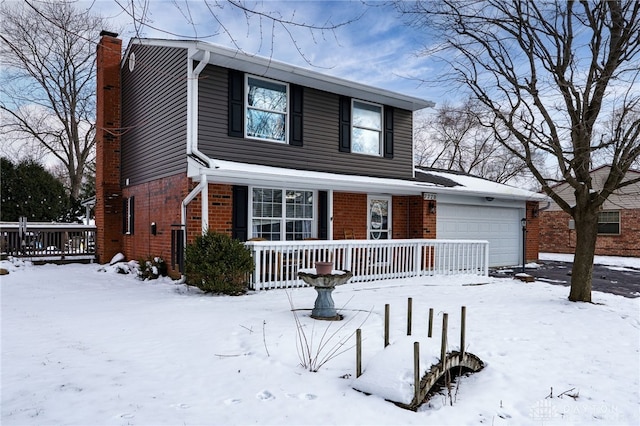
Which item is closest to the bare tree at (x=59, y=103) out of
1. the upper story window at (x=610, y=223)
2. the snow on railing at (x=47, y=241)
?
the snow on railing at (x=47, y=241)

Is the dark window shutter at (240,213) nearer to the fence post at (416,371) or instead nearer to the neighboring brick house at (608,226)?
the fence post at (416,371)

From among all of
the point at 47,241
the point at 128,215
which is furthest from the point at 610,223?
the point at 47,241

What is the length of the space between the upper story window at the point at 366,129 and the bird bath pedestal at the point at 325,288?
6.03 metres

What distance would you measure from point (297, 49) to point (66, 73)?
20850mm

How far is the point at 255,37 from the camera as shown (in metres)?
4.33

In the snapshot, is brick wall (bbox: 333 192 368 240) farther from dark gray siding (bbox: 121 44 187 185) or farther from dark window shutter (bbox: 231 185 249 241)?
dark gray siding (bbox: 121 44 187 185)

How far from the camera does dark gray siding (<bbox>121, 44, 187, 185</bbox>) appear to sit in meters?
9.13

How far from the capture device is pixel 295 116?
33.2 ft

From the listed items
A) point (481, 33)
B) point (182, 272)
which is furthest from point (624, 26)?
point (182, 272)

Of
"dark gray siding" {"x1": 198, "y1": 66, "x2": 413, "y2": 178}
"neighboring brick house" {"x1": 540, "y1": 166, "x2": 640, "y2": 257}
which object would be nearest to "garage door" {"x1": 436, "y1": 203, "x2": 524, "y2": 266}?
"dark gray siding" {"x1": 198, "y1": 66, "x2": 413, "y2": 178}

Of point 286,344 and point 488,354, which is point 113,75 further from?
point 488,354

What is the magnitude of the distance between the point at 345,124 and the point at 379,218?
108 inches

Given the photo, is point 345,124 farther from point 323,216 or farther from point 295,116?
point 323,216

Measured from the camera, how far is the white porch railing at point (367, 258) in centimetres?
820
